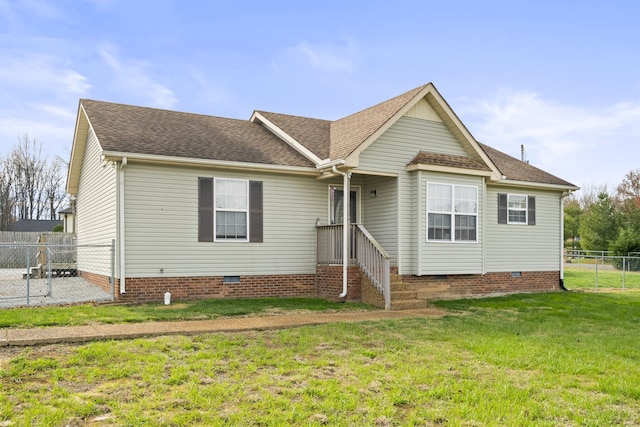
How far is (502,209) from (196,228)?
376 inches

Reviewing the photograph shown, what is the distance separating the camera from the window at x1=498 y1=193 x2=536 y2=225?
1698 centimetres

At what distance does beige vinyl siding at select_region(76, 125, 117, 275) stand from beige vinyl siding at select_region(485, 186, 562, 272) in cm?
1072

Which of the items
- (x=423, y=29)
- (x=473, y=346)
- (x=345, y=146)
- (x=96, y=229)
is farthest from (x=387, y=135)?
(x=96, y=229)

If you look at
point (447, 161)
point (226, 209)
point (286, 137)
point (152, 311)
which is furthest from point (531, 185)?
point (152, 311)

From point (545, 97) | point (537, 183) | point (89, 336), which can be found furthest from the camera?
point (545, 97)

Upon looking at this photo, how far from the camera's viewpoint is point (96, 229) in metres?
15.1

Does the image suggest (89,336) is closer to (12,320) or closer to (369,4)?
(12,320)

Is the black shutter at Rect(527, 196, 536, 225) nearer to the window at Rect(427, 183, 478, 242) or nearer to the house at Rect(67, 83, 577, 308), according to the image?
the house at Rect(67, 83, 577, 308)

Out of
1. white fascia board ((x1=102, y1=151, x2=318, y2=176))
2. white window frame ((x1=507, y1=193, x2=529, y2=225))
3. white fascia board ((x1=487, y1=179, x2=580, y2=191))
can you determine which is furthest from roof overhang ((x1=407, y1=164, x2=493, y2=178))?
white fascia board ((x1=102, y1=151, x2=318, y2=176))

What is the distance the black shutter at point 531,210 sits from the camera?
1756 centimetres

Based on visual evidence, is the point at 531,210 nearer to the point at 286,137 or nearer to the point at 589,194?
the point at 286,137

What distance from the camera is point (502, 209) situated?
17.0 m

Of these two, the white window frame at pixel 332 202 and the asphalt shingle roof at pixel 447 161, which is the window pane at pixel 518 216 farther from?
the white window frame at pixel 332 202

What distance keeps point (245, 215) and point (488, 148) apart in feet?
35.0
